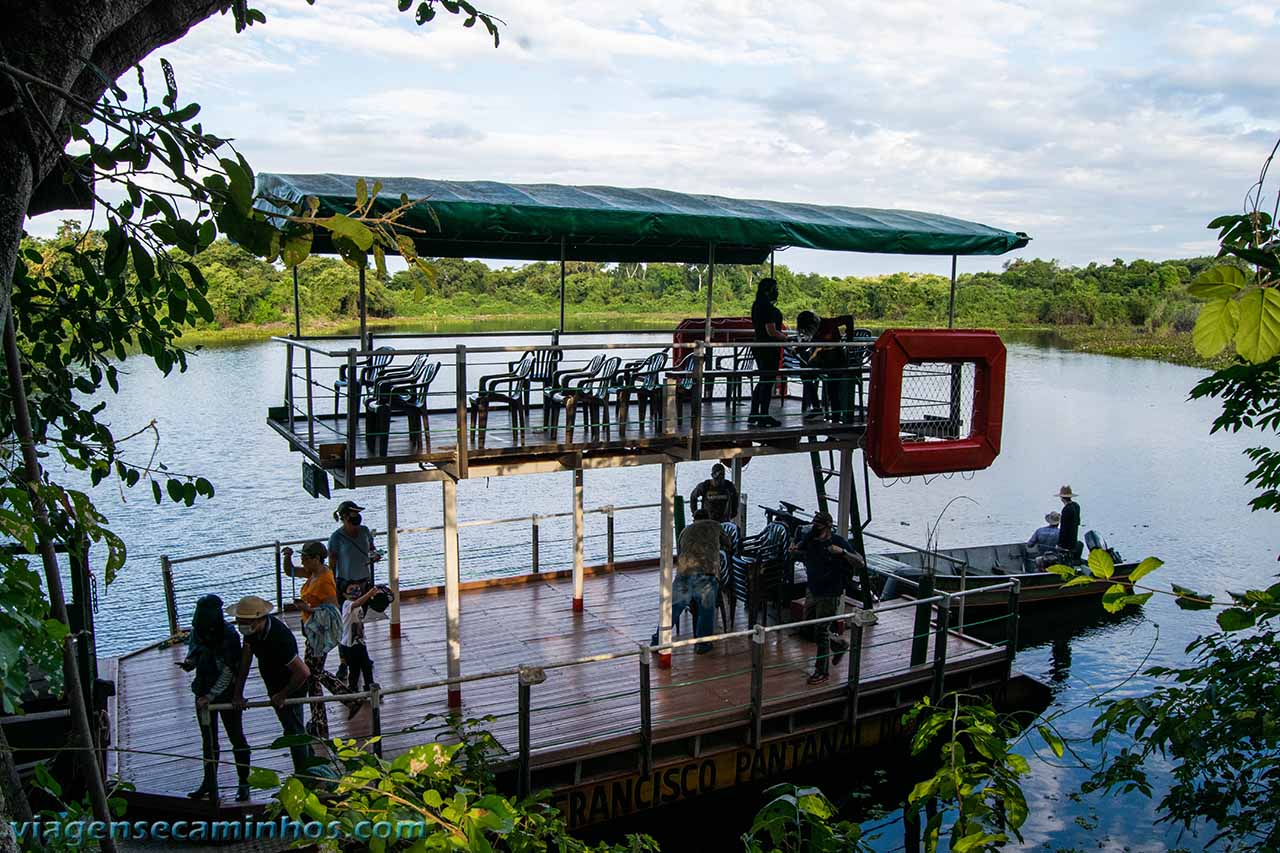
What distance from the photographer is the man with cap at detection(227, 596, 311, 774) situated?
21.2ft

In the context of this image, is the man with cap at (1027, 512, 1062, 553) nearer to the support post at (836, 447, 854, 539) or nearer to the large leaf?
the support post at (836, 447, 854, 539)

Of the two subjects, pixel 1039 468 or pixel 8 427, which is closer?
pixel 8 427

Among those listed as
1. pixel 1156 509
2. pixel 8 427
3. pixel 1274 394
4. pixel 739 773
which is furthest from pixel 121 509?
pixel 1156 509

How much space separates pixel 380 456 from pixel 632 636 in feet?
11.7

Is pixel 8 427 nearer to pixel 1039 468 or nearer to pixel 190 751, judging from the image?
pixel 190 751

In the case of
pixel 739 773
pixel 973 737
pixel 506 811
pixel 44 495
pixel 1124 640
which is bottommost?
pixel 1124 640

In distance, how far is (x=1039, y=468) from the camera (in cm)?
2764

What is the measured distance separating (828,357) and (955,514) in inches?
566

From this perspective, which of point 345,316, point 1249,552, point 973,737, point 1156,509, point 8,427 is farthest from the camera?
point 345,316

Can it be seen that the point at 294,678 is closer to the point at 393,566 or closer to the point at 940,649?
the point at 393,566

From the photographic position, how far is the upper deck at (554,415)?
802cm

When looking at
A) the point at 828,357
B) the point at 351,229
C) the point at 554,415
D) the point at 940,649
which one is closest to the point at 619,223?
the point at 554,415

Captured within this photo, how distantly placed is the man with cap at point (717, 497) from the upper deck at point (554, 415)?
1.46 feet

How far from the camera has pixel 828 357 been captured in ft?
33.4
